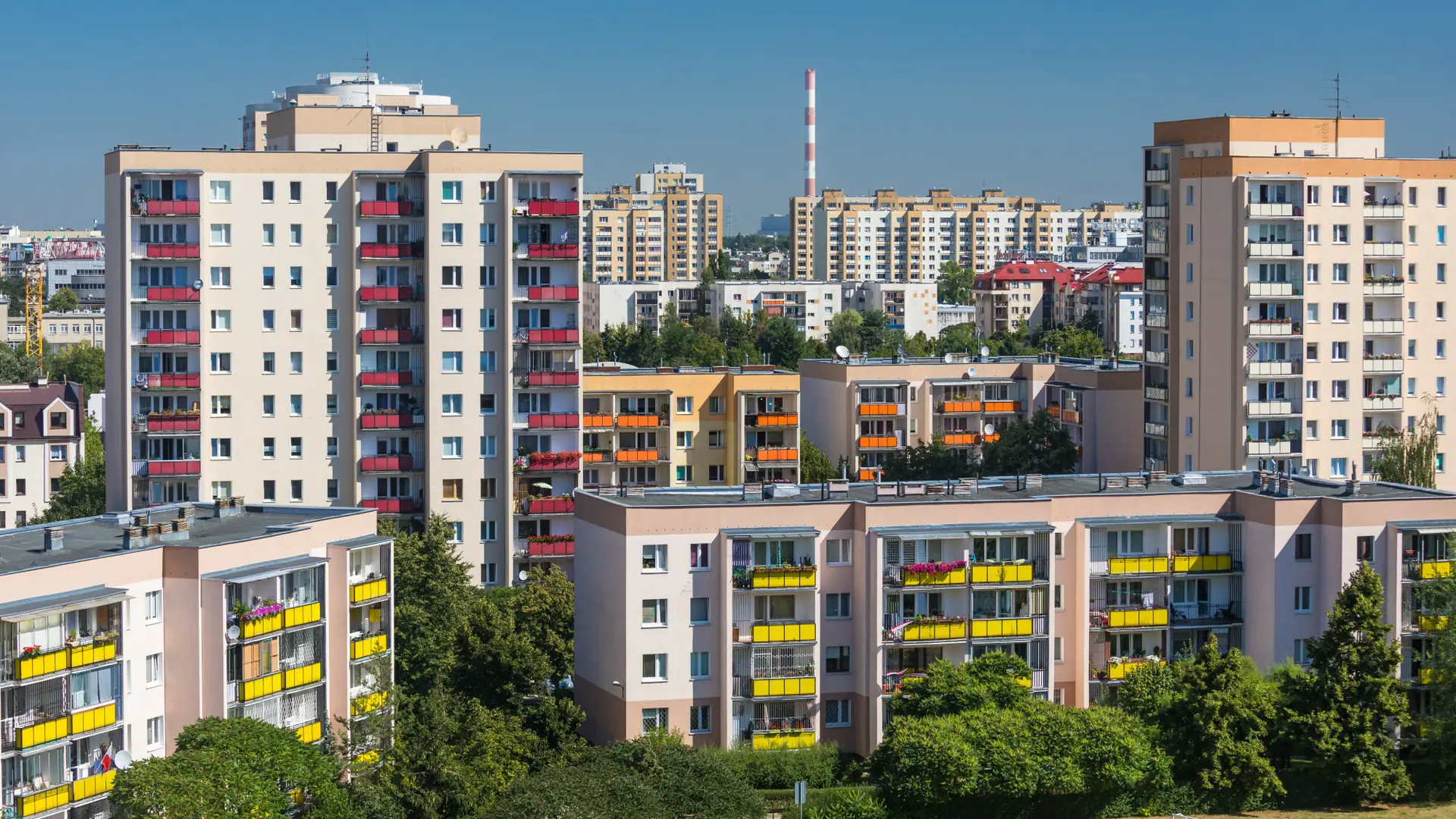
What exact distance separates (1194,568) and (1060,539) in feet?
13.2

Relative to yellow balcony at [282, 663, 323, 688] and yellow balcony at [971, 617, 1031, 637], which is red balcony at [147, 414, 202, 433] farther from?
yellow balcony at [971, 617, 1031, 637]

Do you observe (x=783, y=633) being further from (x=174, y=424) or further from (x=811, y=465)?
(x=811, y=465)

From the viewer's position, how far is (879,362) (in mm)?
98438

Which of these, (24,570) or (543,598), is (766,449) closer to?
(543,598)

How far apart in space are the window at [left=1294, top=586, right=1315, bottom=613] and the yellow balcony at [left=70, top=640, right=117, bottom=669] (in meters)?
30.7

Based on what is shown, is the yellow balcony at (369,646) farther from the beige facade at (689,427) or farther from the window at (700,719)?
the beige facade at (689,427)

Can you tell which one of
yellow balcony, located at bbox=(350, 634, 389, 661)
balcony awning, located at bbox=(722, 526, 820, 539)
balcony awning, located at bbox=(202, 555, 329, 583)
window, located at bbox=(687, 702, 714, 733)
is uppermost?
balcony awning, located at bbox=(722, 526, 820, 539)

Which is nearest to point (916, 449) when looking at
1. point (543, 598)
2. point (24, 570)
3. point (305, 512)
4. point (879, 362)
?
point (879, 362)

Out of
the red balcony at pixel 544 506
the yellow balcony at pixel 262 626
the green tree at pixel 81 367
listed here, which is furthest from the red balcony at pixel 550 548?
the green tree at pixel 81 367

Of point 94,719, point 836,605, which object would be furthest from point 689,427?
point 94,719

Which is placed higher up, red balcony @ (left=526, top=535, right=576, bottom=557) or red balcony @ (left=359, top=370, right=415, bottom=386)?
red balcony @ (left=359, top=370, right=415, bottom=386)

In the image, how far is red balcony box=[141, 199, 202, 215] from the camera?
7262 centimetres

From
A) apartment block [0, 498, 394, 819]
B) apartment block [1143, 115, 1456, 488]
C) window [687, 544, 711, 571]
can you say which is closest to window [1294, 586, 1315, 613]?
window [687, 544, 711, 571]

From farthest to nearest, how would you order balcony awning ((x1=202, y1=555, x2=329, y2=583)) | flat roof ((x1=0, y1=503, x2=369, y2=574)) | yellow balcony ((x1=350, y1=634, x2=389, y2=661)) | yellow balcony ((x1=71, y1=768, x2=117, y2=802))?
yellow balcony ((x1=350, y1=634, x2=389, y2=661)) < balcony awning ((x1=202, y1=555, x2=329, y2=583)) < flat roof ((x1=0, y1=503, x2=369, y2=574)) < yellow balcony ((x1=71, y1=768, x2=117, y2=802))
